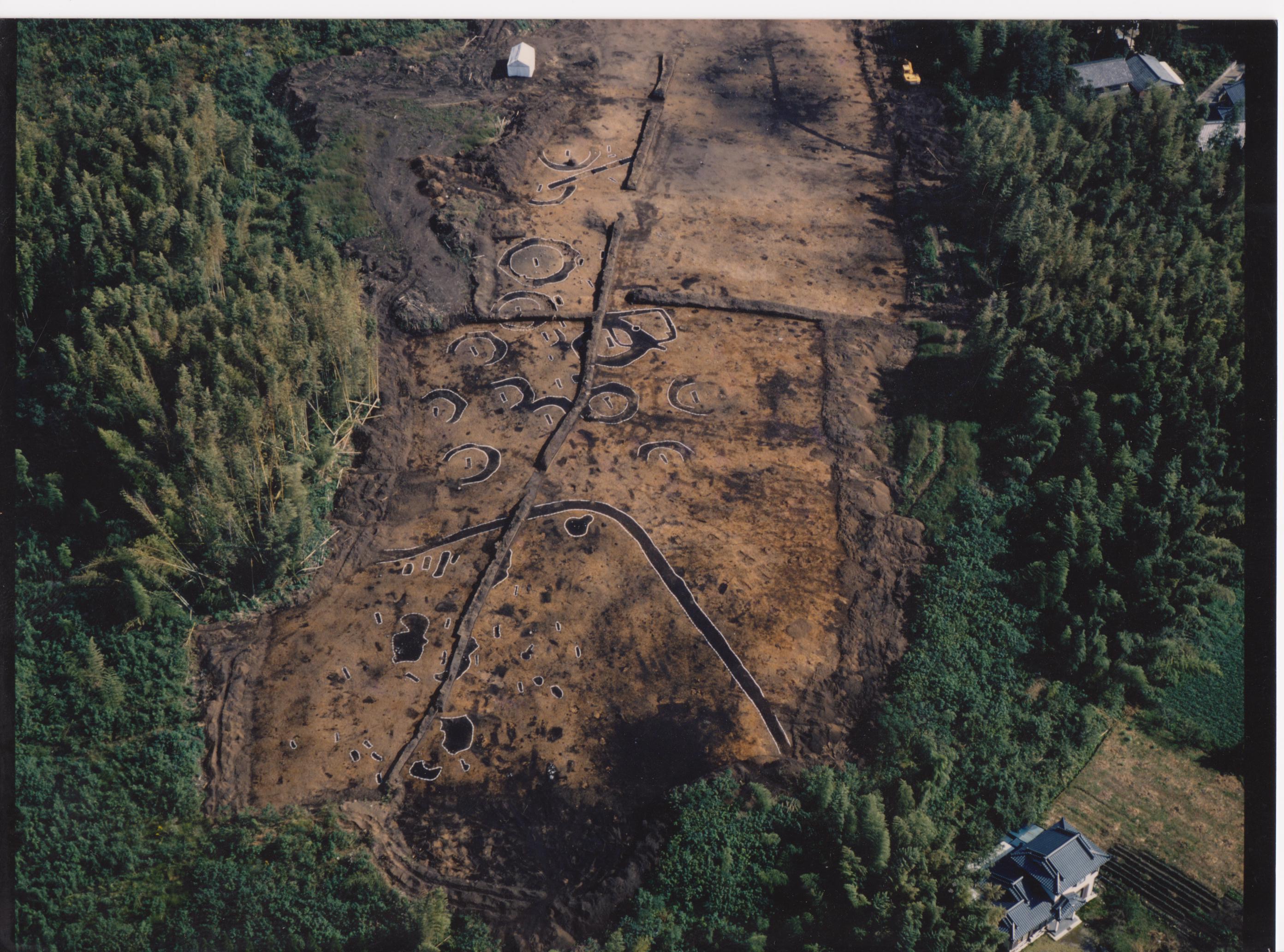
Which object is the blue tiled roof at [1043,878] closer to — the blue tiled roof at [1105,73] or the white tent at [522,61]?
the blue tiled roof at [1105,73]

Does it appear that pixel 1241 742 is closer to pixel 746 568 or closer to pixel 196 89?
pixel 746 568

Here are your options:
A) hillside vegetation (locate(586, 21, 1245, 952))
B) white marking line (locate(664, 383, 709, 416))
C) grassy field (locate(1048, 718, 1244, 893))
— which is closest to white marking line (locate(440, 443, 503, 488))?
white marking line (locate(664, 383, 709, 416))

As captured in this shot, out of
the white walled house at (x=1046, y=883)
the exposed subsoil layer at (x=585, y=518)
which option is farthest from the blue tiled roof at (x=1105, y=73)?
the white walled house at (x=1046, y=883)

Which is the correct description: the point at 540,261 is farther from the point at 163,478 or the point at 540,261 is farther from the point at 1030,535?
the point at 1030,535

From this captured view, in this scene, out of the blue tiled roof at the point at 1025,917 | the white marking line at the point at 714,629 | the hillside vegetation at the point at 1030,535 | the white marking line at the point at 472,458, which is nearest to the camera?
the blue tiled roof at the point at 1025,917

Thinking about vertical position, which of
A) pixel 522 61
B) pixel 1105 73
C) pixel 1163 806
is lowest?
pixel 1163 806

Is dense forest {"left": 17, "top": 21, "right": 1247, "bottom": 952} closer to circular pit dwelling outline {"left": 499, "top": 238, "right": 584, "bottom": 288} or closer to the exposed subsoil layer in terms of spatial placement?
the exposed subsoil layer

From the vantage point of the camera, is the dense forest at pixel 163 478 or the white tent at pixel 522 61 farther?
the white tent at pixel 522 61

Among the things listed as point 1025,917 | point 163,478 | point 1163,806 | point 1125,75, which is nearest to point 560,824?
point 1025,917
